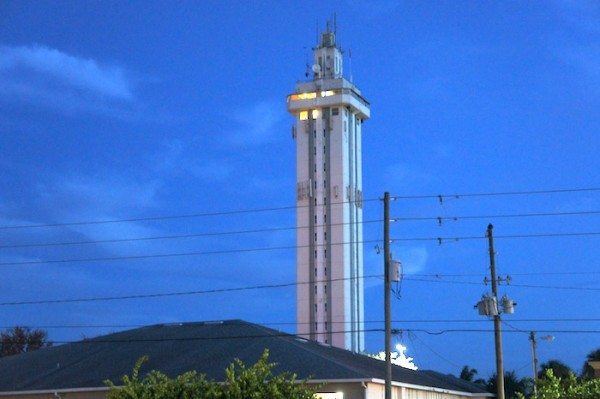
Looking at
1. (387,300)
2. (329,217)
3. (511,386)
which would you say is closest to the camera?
(387,300)

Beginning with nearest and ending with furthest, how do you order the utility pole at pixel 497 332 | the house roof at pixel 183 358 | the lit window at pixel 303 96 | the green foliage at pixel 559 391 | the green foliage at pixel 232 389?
the green foliage at pixel 232 389, the green foliage at pixel 559 391, the utility pole at pixel 497 332, the house roof at pixel 183 358, the lit window at pixel 303 96

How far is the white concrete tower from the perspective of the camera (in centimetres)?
11231

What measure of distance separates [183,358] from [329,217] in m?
73.6

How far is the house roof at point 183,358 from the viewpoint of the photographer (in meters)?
38.8

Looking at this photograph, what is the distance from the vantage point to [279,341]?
42.2m

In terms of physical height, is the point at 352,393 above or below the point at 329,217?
below

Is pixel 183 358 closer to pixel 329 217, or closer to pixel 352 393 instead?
pixel 352 393

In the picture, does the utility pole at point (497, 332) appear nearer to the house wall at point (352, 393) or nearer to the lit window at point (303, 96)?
the house wall at point (352, 393)

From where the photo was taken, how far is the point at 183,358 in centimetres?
4119

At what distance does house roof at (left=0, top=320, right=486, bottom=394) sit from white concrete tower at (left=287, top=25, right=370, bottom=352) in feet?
205

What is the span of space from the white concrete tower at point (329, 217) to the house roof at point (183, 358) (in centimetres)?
6248

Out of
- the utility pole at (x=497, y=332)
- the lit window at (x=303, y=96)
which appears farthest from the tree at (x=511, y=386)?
the lit window at (x=303, y=96)

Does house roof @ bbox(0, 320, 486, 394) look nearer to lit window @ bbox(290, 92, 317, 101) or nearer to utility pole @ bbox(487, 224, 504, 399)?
utility pole @ bbox(487, 224, 504, 399)

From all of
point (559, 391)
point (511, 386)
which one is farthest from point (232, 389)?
point (511, 386)
